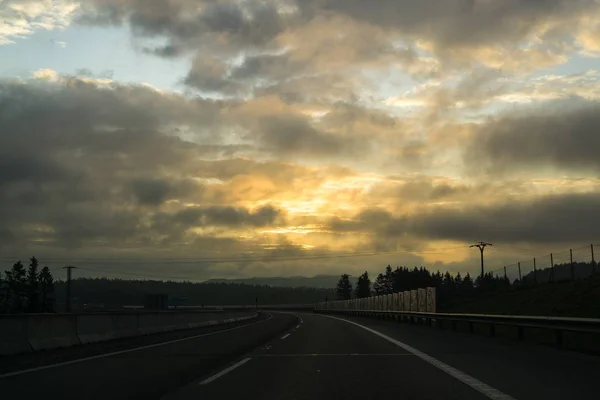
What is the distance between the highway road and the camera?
9.20 metres

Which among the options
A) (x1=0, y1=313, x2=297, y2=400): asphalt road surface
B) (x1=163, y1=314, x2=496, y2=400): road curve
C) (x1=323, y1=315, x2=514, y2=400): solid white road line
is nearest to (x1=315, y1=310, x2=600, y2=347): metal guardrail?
(x1=323, y1=315, x2=514, y2=400): solid white road line

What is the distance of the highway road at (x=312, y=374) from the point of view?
362 inches

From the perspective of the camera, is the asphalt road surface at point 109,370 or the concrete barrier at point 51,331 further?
the concrete barrier at point 51,331

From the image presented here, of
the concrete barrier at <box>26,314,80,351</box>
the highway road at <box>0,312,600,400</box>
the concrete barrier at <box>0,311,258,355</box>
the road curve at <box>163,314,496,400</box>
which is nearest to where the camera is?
the road curve at <box>163,314,496,400</box>

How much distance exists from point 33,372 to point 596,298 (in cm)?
3669

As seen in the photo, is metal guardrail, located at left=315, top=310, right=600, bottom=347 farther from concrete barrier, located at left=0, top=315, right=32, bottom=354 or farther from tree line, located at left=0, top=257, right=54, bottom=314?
tree line, located at left=0, top=257, right=54, bottom=314

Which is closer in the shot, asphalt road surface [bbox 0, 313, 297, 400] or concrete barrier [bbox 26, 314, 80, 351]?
asphalt road surface [bbox 0, 313, 297, 400]

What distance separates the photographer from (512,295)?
59.3 meters

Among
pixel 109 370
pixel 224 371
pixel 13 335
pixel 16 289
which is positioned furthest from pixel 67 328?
pixel 16 289

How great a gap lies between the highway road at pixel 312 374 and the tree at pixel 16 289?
127645mm

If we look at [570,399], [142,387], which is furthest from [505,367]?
[142,387]

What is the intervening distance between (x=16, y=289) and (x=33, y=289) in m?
3.70

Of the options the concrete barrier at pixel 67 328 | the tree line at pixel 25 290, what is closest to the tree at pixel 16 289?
the tree line at pixel 25 290

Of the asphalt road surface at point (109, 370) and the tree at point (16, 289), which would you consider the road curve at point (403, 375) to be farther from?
the tree at point (16, 289)
